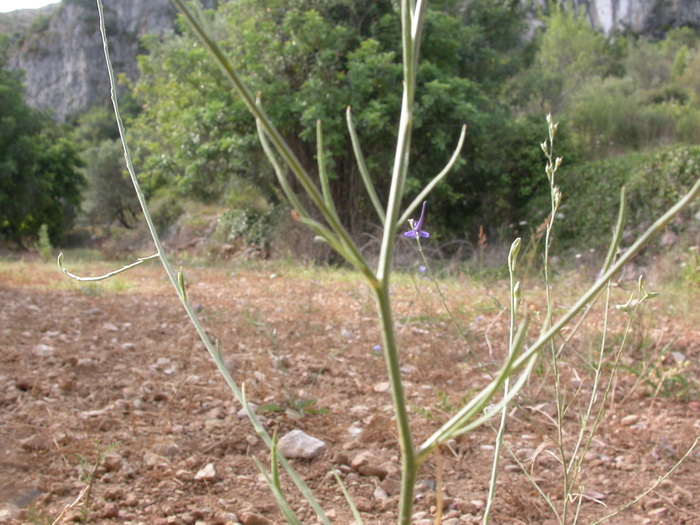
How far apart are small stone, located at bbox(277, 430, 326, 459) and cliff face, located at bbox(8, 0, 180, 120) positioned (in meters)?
43.2

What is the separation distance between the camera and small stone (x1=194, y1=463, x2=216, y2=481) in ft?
4.75

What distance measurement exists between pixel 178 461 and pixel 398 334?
1651 millimetres

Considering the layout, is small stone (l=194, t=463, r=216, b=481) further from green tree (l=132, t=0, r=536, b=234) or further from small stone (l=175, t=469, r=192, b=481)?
green tree (l=132, t=0, r=536, b=234)

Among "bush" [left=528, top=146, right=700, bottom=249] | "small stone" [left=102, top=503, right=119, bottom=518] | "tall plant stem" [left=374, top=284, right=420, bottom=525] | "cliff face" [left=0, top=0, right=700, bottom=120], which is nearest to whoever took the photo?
"tall plant stem" [left=374, top=284, right=420, bottom=525]

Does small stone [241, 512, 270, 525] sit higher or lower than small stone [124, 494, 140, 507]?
lower

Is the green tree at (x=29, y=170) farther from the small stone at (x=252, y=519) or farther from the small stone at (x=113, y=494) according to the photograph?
the small stone at (x=252, y=519)

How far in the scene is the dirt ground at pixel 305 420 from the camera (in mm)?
1326

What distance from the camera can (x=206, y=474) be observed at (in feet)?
4.78

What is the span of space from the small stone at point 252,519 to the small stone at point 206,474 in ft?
0.75

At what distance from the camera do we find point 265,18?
9.18 meters

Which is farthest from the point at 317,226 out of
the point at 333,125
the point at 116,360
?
the point at 333,125

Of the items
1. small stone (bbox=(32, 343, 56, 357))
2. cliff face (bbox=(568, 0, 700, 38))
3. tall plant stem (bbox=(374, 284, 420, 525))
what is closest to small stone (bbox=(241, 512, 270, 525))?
tall plant stem (bbox=(374, 284, 420, 525))

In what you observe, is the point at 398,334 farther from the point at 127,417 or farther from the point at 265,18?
the point at 265,18

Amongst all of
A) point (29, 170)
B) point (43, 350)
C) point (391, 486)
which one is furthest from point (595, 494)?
point (29, 170)
